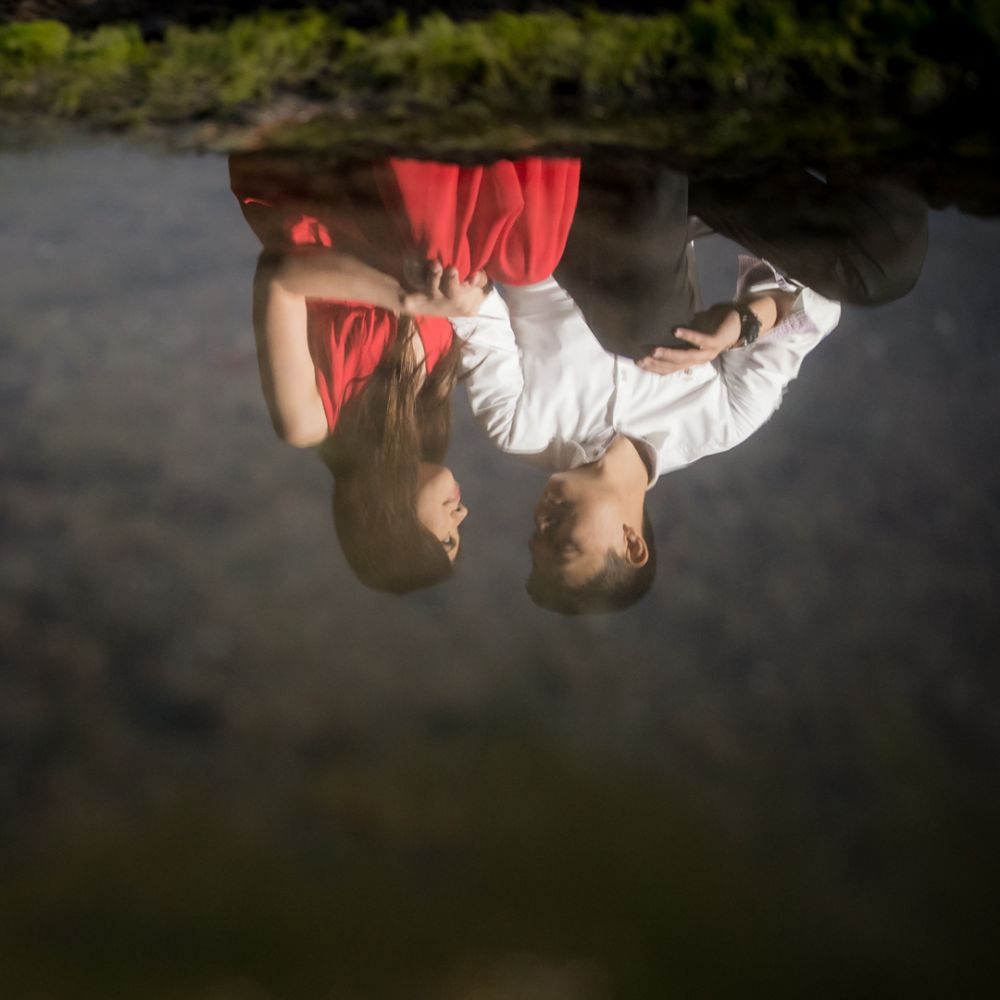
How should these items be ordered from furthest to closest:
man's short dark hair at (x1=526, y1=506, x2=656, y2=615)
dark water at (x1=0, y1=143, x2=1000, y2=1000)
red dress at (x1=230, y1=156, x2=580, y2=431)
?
red dress at (x1=230, y1=156, x2=580, y2=431) < man's short dark hair at (x1=526, y1=506, x2=656, y2=615) < dark water at (x1=0, y1=143, x2=1000, y2=1000)

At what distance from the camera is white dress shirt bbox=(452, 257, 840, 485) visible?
0.84 metres

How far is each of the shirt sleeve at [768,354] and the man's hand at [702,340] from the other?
15 mm

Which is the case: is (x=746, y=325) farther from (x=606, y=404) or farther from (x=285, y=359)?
(x=285, y=359)

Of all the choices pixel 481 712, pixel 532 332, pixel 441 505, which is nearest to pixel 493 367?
pixel 532 332

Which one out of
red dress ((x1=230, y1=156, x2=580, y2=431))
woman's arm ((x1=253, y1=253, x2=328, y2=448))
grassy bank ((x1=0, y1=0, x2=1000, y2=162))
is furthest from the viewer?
grassy bank ((x1=0, y1=0, x2=1000, y2=162))

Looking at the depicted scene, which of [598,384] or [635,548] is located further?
[598,384]

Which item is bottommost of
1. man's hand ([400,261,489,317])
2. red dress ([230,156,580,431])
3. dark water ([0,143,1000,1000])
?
dark water ([0,143,1000,1000])

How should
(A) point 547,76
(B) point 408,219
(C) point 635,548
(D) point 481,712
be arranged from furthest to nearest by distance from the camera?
(A) point 547,76, (B) point 408,219, (C) point 635,548, (D) point 481,712

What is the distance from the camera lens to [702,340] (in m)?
0.95

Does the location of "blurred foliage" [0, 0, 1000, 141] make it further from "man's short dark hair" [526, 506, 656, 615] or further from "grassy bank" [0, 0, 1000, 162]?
"man's short dark hair" [526, 506, 656, 615]

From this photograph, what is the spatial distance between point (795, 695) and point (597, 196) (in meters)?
0.63

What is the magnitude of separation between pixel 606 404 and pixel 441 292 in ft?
0.73

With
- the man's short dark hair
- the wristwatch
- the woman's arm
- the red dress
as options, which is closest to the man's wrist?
the wristwatch

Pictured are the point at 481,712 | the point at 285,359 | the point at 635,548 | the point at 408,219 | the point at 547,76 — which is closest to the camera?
the point at 481,712
